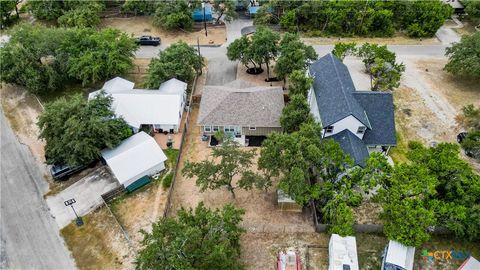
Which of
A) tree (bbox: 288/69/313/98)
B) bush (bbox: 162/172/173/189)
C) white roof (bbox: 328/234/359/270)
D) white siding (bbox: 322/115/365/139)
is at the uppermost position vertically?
tree (bbox: 288/69/313/98)

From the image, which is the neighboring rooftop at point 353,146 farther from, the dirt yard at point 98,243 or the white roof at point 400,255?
the dirt yard at point 98,243

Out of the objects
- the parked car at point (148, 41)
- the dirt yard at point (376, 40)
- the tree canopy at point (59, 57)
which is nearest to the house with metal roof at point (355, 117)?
the dirt yard at point (376, 40)

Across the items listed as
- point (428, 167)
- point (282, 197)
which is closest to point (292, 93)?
point (282, 197)

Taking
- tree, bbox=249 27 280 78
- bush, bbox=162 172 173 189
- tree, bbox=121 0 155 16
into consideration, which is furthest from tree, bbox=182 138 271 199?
tree, bbox=121 0 155 16

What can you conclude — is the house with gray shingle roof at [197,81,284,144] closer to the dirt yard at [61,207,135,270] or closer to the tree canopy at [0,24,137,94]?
the tree canopy at [0,24,137,94]

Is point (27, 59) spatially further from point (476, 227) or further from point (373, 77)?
point (476, 227)

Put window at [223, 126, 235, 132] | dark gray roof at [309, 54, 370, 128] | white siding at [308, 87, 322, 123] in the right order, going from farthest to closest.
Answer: window at [223, 126, 235, 132], white siding at [308, 87, 322, 123], dark gray roof at [309, 54, 370, 128]

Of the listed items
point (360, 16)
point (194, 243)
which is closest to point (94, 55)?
point (194, 243)
